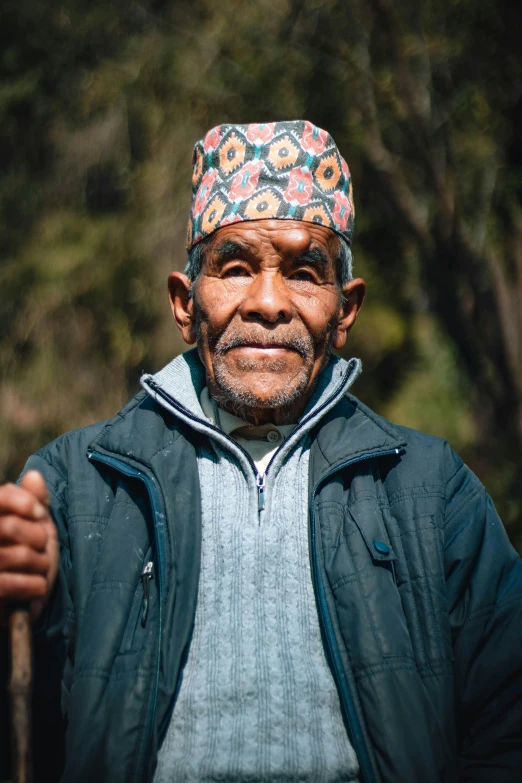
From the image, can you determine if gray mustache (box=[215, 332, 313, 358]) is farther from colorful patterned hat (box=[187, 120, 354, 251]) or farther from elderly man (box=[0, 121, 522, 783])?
colorful patterned hat (box=[187, 120, 354, 251])

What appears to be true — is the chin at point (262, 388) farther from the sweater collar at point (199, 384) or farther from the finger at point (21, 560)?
the finger at point (21, 560)

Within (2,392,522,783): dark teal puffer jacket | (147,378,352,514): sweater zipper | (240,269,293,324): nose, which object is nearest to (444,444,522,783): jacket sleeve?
(2,392,522,783): dark teal puffer jacket

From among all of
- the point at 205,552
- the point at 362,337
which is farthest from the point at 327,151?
the point at 362,337

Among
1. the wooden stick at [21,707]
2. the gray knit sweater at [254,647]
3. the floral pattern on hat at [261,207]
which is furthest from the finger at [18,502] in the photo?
the floral pattern on hat at [261,207]

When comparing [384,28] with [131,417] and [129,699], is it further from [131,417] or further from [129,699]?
[129,699]

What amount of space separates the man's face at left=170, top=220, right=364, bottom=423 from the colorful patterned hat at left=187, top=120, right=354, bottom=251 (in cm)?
4

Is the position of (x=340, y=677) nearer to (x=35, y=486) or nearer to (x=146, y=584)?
(x=146, y=584)

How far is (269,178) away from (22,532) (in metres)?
1.27

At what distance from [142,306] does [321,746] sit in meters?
5.99

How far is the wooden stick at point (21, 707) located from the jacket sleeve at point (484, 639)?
102 cm

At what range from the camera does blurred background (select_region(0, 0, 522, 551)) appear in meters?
5.60

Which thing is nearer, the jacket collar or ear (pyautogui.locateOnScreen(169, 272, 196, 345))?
the jacket collar

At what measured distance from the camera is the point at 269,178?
2.50 meters

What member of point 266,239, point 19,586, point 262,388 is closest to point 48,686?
point 19,586
